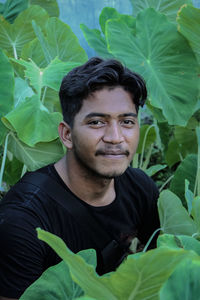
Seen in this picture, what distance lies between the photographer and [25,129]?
4.76ft

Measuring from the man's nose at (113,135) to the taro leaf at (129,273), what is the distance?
1.99 feet

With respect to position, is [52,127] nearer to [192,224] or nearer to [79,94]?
[79,94]

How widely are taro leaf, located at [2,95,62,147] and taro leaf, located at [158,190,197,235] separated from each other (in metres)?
0.44

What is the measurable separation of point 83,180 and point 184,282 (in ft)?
2.64

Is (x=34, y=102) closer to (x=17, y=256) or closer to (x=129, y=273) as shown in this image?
(x=17, y=256)

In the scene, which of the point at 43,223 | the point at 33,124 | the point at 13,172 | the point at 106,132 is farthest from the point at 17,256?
the point at 13,172

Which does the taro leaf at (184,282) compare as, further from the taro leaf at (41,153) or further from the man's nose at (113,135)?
the taro leaf at (41,153)

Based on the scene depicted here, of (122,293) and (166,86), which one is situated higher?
(166,86)

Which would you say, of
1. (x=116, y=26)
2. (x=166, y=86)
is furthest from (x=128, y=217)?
(x=116, y=26)

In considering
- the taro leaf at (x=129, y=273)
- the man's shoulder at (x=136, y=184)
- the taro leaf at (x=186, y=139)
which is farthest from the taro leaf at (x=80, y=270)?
the taro leaf at (x=186, y=139)

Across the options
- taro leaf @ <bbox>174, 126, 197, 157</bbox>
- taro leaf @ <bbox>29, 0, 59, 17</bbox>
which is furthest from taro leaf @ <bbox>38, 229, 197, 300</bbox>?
taro leaf @ <bbox>29, 0, 59, 17</bbox>

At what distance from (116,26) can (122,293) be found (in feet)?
4.79

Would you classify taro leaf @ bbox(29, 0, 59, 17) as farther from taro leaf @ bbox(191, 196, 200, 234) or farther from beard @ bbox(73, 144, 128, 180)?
taro leaf @ bbox(191, 196, 200, 234)

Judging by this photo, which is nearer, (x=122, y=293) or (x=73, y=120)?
(x=122, y=293)
